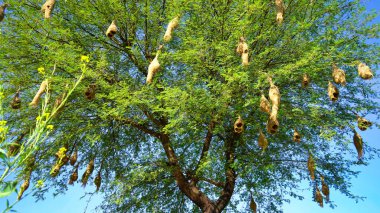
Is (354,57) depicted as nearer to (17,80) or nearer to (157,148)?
(157,148)

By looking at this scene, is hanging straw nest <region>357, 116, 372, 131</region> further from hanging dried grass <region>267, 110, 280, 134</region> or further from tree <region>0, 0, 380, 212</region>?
hanging dried grass <region>267, 110, 280, 134</region>

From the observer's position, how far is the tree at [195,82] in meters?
10.9

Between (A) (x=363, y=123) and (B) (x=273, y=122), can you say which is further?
(A) (x=363, y=123)

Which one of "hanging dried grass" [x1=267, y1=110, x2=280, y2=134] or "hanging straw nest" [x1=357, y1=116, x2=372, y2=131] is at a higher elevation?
"hanging straw nest" [x1=357, y1=116, x2=372, y2=131]

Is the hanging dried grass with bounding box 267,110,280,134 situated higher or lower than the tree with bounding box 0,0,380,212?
lower

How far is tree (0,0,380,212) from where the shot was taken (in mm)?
10859

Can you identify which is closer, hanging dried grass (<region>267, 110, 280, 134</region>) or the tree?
hanging dried grass (<region>267, 110, 280, 134</region>)

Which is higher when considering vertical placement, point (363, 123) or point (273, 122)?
point (363, 123)

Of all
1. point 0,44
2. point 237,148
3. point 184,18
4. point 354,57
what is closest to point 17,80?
point 0,44

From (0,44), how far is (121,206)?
7.43m

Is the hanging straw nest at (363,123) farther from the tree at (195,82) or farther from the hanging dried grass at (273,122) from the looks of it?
the hanging dried grass at (273,122)

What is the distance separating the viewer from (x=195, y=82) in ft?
38.3

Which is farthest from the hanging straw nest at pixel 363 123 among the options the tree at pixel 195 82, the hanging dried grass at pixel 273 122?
the hanging dried grass at pixel 273 122

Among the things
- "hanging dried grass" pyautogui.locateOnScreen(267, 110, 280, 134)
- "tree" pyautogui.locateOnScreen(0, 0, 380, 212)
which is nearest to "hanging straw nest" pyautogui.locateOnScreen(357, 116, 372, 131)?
"tree" pyautogui.locateOnScreen(0, 0, 380, 212)
